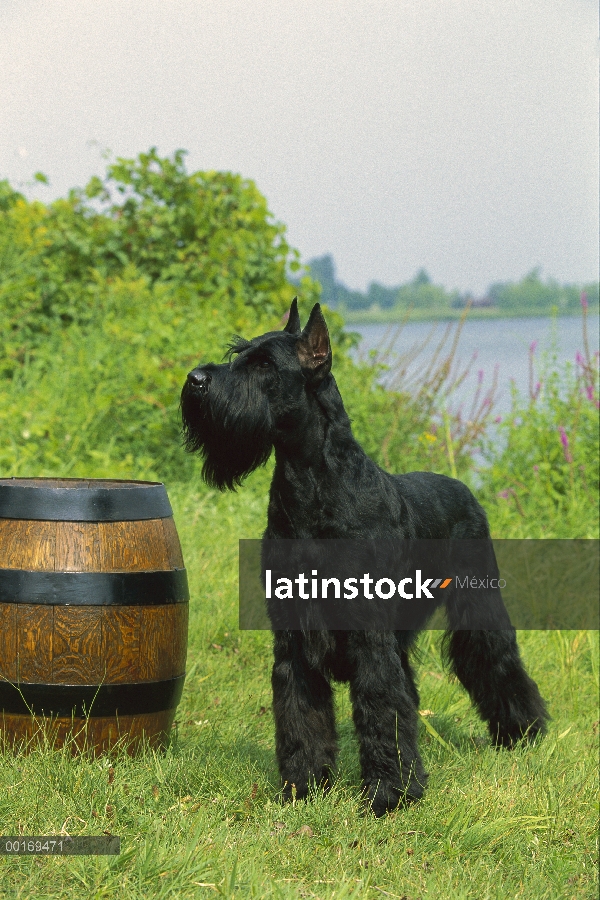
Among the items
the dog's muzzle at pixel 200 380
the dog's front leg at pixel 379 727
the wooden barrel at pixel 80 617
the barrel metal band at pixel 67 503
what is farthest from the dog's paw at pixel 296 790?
the dog's muzzle at pixel 200 380

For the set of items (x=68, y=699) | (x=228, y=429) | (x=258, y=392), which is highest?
(x=258, y=392)

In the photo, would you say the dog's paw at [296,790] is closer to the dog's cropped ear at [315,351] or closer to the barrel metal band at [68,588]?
the barrel metal band at [68,588]

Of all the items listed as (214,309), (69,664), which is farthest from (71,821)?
(214,309)

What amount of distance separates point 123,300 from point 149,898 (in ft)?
21.6

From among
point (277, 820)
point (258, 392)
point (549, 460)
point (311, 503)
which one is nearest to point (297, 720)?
point (277, 820)

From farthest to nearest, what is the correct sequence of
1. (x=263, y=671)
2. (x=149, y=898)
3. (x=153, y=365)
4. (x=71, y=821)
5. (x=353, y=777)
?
(x=153, y=365) → (x=263, y=671) → (x=353, y=777) → (x=71, y=821) → (x=149, y=898)

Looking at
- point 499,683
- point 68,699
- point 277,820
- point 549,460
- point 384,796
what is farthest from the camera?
point 549,460

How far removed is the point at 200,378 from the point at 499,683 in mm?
2031

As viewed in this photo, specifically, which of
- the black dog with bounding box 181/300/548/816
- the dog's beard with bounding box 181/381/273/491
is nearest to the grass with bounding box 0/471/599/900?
the black dog with bounding box 181/300/548/816

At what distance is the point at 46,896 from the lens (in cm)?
267

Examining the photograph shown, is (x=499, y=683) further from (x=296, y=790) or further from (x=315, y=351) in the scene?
(x=315, y=351)

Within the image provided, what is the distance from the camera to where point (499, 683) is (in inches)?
174

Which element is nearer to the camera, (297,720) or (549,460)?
(297,720)

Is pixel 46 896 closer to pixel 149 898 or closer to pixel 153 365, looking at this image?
pixel 149 898
